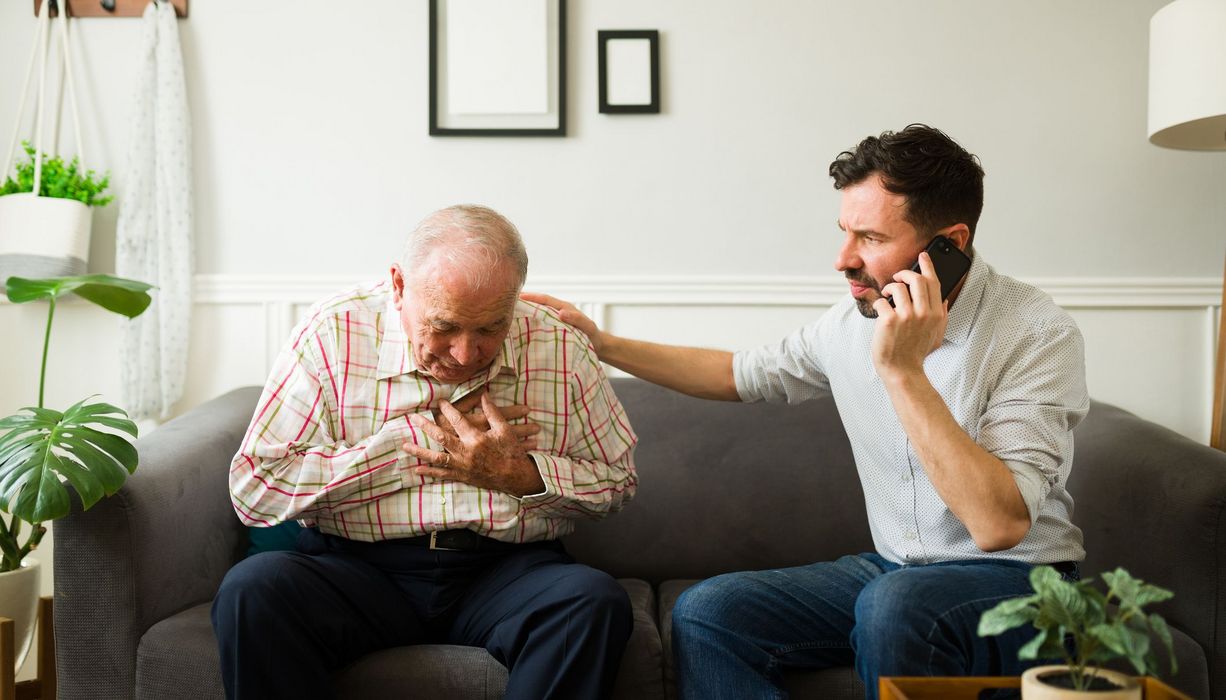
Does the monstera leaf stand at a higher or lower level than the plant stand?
higher

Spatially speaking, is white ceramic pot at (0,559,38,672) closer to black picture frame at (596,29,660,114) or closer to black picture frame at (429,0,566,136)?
black picture frame at (429,0,566,136)

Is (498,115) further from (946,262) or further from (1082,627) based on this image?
(1082,627)

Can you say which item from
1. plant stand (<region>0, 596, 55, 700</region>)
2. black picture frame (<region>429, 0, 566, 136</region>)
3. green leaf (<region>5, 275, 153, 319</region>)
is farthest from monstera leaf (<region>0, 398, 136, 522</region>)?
black picture frame (<region>429, 0, 566, 136</region>)

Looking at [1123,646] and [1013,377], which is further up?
[1013,377]

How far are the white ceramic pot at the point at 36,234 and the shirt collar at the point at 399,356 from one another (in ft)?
3.44

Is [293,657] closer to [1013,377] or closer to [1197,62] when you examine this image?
[1013,377]

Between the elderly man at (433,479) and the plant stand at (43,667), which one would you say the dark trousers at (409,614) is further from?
the plant stand at (43,667)

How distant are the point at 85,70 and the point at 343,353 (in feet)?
4.47

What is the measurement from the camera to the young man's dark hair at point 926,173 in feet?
5.61

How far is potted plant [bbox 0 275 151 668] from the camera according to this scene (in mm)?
1663

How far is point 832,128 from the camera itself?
2.60 meters

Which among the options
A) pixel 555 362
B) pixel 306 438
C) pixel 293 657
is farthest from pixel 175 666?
pixel 555 362

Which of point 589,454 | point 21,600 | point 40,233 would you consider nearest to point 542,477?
point 589,454

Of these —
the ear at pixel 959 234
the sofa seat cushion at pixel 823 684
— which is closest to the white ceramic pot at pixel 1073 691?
the sofa seat cushion at pixel 823 684
